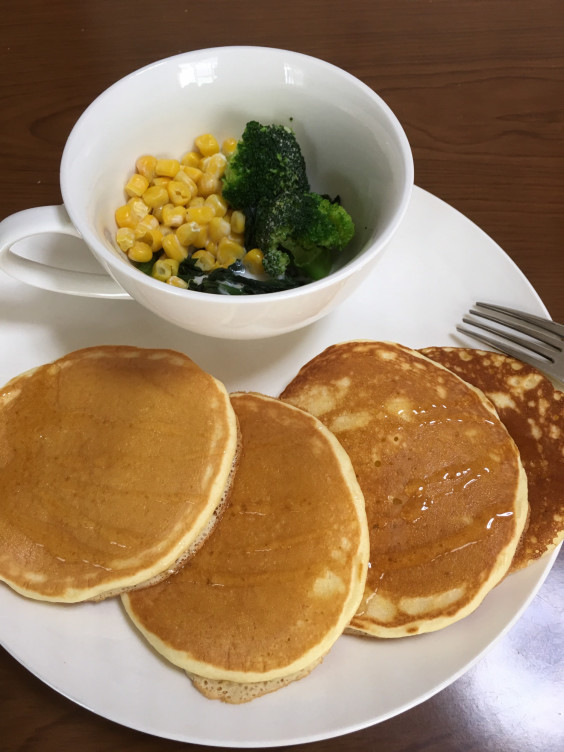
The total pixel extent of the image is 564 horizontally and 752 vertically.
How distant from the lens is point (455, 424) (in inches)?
73.5

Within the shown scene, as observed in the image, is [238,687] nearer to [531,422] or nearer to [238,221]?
[531,422]

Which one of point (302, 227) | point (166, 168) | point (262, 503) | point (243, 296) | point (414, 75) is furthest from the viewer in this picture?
point (414, 75)

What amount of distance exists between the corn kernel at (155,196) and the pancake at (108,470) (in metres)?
0.48

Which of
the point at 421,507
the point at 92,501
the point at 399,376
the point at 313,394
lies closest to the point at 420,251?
the point at 399,376

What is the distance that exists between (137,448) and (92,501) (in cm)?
19

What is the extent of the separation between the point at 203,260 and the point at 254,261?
0.55ft

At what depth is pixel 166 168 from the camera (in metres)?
1.99

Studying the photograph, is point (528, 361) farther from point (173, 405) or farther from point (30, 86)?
point (30, 86)

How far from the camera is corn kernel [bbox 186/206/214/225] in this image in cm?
201

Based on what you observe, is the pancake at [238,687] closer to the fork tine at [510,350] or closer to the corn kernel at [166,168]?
the fork tine at [510,350]

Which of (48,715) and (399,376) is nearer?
(48,715)

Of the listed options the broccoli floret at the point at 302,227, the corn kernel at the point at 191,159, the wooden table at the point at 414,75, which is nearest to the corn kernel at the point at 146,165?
the corn kernel at the point at 191,159

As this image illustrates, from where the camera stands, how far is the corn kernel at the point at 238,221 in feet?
6.64

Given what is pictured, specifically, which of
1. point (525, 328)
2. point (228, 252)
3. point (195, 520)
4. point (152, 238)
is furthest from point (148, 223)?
Answer: point (525, 328)
